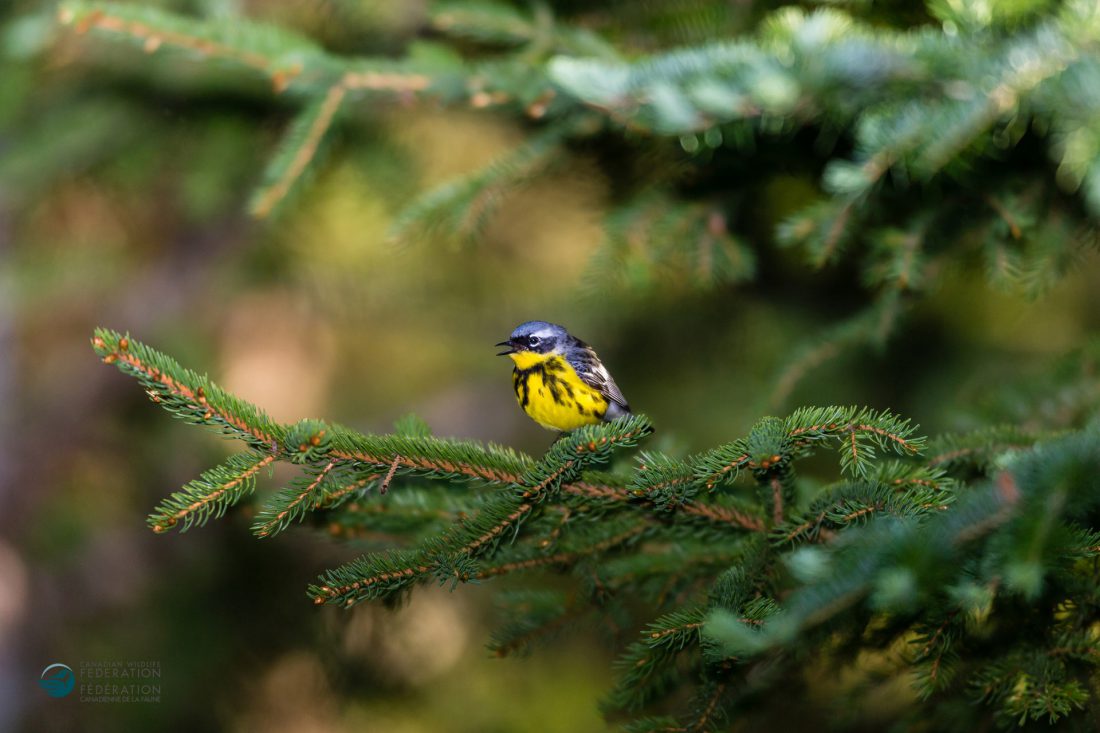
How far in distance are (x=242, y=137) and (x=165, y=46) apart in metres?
1.14

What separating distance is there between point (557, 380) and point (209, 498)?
1.63 metres

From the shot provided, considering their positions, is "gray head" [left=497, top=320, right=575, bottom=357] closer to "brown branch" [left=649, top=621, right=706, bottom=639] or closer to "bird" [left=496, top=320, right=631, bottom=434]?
"bird" [left=496, top=320, right=631, bottom=434]

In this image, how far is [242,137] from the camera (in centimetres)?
371

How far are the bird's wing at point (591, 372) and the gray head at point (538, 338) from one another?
6 cm

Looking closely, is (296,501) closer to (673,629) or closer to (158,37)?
(673,629)

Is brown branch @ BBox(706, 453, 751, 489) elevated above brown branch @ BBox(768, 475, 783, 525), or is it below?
above

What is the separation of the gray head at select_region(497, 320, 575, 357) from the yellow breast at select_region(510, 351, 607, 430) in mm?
31

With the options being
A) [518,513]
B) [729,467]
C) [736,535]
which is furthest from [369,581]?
[736,535]

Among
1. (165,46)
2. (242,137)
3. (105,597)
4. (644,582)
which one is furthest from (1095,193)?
(105,597)

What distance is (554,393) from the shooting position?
302 cm

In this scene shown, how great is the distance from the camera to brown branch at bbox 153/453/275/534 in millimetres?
1538

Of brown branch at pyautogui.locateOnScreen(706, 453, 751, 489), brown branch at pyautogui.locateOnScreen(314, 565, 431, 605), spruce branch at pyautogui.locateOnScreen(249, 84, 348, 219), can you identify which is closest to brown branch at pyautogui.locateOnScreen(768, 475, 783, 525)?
brown branch at pyautogui.locateOnScreen(706, 453, 751, 489)

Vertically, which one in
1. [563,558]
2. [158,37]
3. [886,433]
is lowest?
[563,558]

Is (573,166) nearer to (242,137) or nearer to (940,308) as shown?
(242,137)
